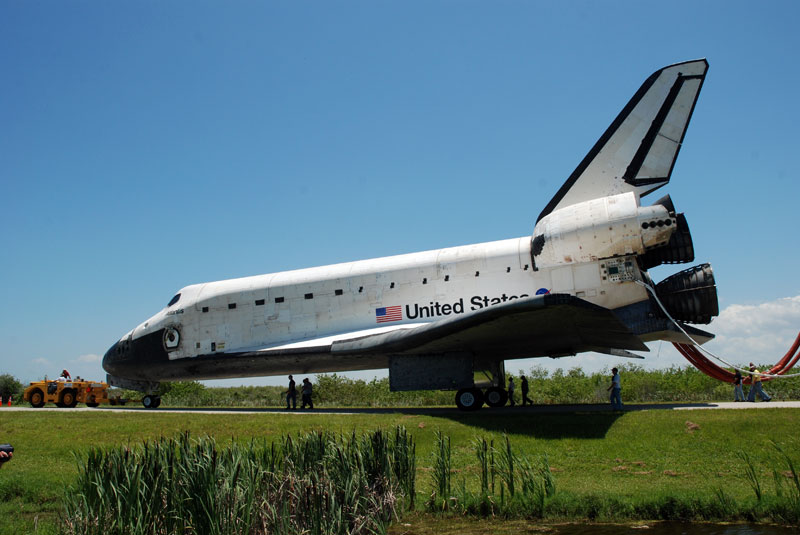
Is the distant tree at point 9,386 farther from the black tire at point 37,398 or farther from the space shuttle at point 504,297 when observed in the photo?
the space shuttle at point 504,297

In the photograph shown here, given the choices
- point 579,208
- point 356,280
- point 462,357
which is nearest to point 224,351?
point 356,280

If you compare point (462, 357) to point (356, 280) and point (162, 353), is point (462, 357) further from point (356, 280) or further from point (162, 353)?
point (162, 353)

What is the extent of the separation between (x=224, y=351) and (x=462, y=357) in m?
6.75

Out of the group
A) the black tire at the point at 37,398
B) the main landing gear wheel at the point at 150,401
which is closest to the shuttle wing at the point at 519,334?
the main landing gear wheel at the point at 150,401

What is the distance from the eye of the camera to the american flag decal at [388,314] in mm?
14312

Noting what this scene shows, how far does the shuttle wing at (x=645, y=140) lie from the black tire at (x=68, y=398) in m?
16.2

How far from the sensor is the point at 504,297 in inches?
520

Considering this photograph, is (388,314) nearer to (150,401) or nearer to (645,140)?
(645,140)

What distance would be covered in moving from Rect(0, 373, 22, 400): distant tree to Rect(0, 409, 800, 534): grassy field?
19522 mm

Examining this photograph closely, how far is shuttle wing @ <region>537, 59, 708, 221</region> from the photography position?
42.5 feet

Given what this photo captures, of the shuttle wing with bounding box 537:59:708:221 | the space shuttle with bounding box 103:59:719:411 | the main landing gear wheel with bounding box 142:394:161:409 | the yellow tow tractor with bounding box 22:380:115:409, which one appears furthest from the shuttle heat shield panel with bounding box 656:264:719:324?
the yellow tow tractor with bounding box 22:380:115:409

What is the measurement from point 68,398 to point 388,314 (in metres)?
11.7

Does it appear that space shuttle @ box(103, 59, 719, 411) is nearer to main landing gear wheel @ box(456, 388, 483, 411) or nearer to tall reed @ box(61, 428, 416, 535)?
main landing gear wheel @ box(456, 388, 483, 411)

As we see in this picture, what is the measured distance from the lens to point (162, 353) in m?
16.7
